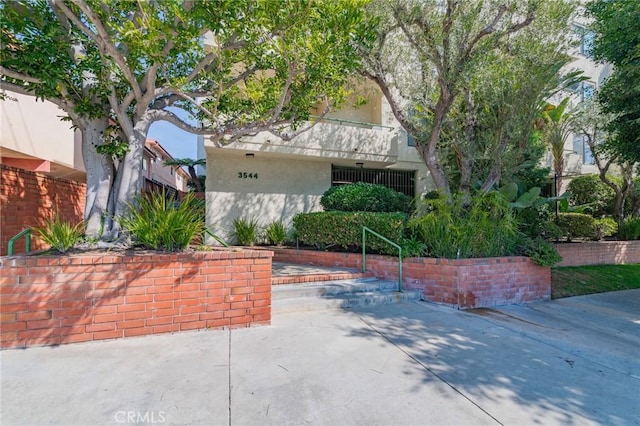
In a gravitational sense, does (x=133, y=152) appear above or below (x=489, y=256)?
above

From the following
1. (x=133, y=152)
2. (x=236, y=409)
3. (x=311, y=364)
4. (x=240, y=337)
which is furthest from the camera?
(x=133, y=152)

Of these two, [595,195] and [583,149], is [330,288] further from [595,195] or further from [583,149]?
[583,149]

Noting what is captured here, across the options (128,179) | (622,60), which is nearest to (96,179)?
(128,179)

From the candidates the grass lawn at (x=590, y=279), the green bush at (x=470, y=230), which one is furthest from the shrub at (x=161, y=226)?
the grass lawn at (x=590, y=279)

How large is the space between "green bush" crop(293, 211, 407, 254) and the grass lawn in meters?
3.91

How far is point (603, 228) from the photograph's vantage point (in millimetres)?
11586

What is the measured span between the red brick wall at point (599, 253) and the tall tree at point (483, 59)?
435cm

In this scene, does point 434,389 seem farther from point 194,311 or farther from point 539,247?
point 539,247

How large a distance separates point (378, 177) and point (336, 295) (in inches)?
284

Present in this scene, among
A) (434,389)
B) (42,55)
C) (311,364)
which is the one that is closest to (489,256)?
(434,389)

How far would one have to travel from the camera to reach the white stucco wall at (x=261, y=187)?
33.9 ft

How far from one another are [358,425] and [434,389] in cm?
95

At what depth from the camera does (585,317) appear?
5.89m

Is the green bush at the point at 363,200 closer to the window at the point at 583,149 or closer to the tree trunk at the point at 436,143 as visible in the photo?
the tree trunk at the point at 436,143
